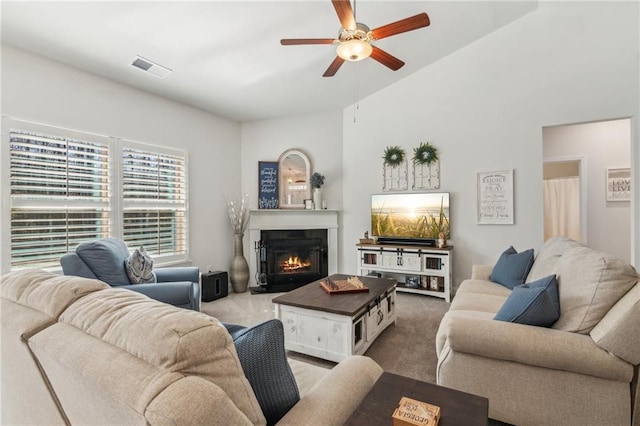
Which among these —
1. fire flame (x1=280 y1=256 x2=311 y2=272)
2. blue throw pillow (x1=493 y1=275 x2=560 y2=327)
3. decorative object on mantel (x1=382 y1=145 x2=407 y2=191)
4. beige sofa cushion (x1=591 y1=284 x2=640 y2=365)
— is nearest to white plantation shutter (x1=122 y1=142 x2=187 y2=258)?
fire flame (x1=280 y1=256 x2=311 y2=272)

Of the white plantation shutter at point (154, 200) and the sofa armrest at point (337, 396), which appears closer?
the sofa armrest at point (337, 396)

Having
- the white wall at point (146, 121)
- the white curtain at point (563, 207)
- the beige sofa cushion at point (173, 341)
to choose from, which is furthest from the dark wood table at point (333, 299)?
the white curtain at point (563, 207)

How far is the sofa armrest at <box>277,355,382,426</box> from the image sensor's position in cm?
95

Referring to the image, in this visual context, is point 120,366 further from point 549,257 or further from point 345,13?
point 549,257

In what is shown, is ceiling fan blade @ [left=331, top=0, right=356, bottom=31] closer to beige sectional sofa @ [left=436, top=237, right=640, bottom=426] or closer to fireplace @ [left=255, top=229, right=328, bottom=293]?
beige sectional sofa @ [left=436, top=237, right=640, bottom=426]

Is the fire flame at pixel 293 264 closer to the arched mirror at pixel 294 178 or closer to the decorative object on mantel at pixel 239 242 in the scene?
the decorative object on mantel at pixel 239 242

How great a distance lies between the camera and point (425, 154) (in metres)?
4.39

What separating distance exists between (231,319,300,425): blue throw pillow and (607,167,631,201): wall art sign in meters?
5.42

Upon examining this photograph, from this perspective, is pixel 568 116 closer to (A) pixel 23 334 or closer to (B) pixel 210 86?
(B) pixel 210 86

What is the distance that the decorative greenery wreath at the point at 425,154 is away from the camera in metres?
4.34

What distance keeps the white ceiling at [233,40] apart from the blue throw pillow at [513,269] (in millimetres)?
2620

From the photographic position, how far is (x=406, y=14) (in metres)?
3.05

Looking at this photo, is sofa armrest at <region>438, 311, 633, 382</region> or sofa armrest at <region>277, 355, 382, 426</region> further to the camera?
sofa armrest at <region>438, 311, 633, 382</region>

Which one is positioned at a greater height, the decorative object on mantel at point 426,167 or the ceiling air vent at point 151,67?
the ceiling air vent at point 151,67
